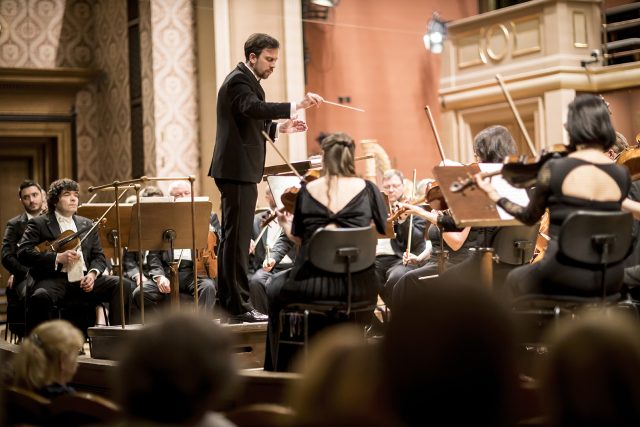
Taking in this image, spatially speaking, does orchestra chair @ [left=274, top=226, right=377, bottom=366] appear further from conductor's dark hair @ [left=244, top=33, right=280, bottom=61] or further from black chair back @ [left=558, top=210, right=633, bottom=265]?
conductor's dark hair @ [left=244, top=33, right=280, bottom=61]

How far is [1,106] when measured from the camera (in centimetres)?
922

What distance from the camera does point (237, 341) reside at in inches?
174

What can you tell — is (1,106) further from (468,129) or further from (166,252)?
(468,129)

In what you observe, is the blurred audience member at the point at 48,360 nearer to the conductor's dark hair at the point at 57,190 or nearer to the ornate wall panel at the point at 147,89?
the conductor's dark hair at the point at 57,190

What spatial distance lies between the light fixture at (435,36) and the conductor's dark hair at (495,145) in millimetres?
6724

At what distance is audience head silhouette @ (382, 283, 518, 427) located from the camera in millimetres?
→ 1426

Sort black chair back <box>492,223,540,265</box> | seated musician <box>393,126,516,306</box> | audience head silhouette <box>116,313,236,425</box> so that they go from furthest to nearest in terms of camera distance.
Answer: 1. black chair back <box>492,223,540,265</box>
2. seated musician <box>393,126,516,306</box>
3. audience head silhouette <box>116,313,236,425</box>

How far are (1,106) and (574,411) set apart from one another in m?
8.76

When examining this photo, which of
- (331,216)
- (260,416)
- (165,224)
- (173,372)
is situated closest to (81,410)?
(260,416)

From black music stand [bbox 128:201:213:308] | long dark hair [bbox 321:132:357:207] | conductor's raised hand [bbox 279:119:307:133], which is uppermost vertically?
conductor's raised hand [bbox 279:119:307:133]

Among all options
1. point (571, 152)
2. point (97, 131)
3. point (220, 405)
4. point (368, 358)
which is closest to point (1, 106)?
point (97, 131)

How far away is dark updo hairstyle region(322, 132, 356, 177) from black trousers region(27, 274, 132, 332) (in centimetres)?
233

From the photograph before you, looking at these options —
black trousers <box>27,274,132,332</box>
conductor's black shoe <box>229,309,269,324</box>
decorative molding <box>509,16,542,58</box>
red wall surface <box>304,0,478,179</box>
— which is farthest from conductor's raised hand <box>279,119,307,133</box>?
decorative molding <box>509,16,542,58</box>

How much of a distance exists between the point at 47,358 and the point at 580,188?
2.04 meters
